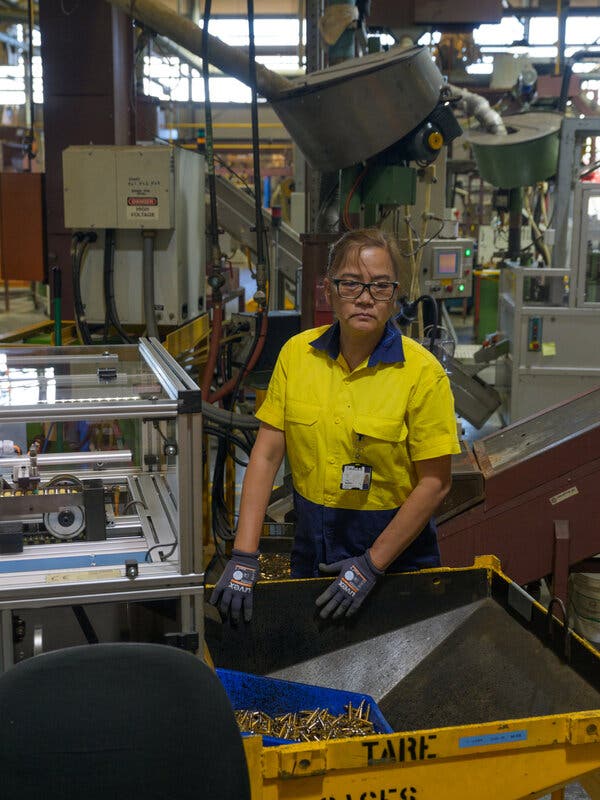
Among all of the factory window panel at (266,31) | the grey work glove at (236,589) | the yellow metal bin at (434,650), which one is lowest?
the yellow metal bin at (434,650)

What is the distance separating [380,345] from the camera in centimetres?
205

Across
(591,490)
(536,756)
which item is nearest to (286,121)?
(591,490)

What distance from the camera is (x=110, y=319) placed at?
423cm

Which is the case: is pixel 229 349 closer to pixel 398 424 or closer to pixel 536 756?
pixel 398 424

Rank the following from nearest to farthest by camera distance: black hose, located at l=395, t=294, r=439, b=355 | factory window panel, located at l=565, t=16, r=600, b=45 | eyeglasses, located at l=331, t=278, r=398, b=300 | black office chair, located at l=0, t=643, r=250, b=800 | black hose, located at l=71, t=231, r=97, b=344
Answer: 1. black office chair, located at l=0, t=643, r=250, b=800
2. eyeglasses, located at l=331, t=278, r=398, b=300
3. black hose, located at l=395, t=294, r=439, b=355
4. black hose, located at l=71, t=231, r=97, b=344
5. factory window panel, located at l=565, t=16, r=600, b=45

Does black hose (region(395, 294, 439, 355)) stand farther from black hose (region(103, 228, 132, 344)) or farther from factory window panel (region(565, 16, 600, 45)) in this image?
factory window panel (region(565, 16, 600, 45))

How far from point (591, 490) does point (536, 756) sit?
157 cm

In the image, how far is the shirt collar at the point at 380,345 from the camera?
2.03m

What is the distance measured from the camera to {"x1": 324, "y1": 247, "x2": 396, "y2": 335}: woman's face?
1968mm

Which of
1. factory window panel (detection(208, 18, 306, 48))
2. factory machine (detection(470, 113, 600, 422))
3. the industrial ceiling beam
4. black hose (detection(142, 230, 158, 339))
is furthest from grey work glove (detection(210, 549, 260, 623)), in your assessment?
factory window panel (detection(208, 18, 306, 48))

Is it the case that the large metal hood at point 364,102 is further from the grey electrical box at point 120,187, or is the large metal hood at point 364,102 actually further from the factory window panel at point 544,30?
the factory window panel at point 544,30

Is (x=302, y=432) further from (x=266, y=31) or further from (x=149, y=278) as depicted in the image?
(x=266, y=31)

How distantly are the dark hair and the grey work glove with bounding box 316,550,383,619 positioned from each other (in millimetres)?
642

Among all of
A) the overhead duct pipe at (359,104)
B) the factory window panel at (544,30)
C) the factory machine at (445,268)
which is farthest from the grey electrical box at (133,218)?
the factory window panel at (544,30)
